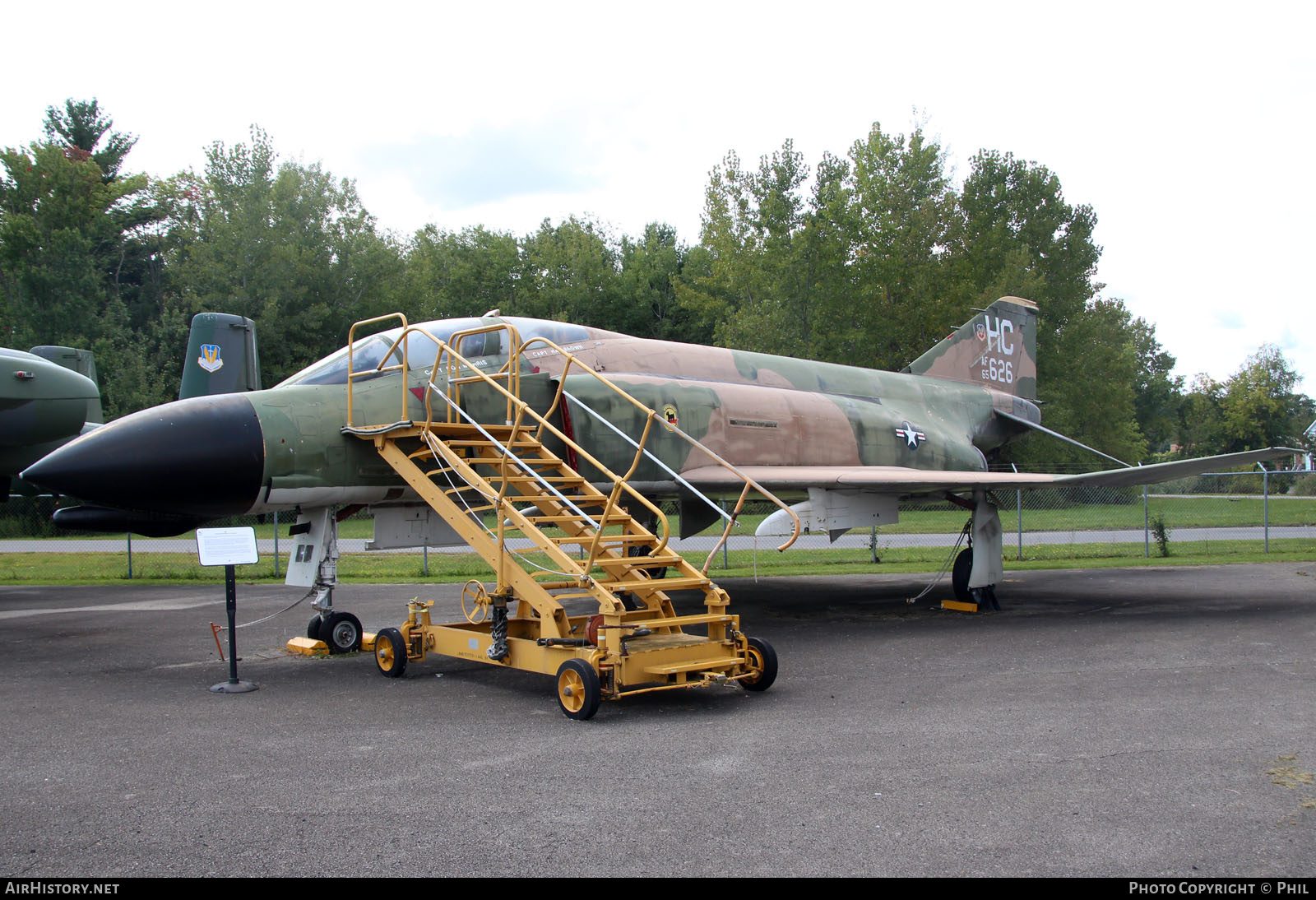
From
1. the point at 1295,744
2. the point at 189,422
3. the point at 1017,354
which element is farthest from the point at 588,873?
the point at 1017,354

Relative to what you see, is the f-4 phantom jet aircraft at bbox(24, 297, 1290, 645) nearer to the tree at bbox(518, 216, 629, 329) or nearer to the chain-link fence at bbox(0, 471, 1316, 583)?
the chain-link fence at bbox(0, 471, 1316, 583)

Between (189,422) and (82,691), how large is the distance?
221 centimetres

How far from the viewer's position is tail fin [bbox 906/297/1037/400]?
14.9 meters

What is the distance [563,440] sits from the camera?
23.8 ft

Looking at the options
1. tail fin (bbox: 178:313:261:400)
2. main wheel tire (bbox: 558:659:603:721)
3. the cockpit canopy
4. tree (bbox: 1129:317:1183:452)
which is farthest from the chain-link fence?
tree (bbox: 1129:317:1183:452)

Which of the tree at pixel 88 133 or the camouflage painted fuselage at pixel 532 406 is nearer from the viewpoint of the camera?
the camouflage painted fuselage at pixel 532 406

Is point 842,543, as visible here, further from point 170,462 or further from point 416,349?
point 170,462

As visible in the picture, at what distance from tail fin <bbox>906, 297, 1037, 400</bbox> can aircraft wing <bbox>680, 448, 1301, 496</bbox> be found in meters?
4.14

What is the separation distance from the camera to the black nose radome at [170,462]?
22.9 feet

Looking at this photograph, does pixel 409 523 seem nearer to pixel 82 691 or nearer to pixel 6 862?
pixel 82 691

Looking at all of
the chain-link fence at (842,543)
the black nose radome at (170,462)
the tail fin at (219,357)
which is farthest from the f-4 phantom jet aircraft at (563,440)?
the tail fin at (219,357)

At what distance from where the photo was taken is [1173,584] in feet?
45.1

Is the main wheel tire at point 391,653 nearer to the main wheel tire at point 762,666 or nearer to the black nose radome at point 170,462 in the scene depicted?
the black nose radome at point 170,462

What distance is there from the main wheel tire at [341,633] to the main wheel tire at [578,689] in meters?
3.35
